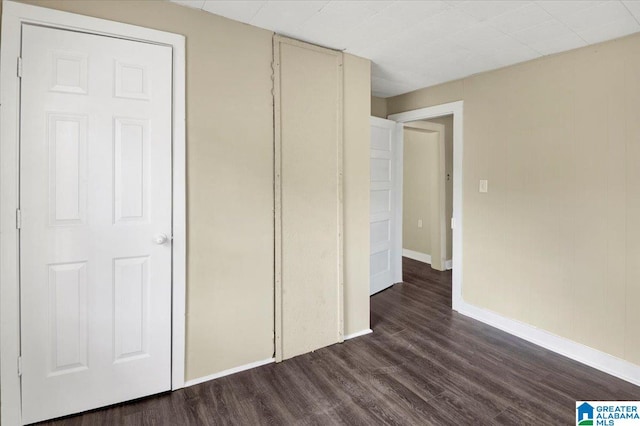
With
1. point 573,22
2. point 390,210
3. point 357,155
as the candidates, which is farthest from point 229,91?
point 390,210

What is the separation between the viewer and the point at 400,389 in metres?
2.19

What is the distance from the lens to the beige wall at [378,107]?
13.8 ft

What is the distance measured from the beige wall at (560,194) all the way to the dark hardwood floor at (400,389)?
41 centimetres

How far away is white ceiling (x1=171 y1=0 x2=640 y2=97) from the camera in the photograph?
2.01 m

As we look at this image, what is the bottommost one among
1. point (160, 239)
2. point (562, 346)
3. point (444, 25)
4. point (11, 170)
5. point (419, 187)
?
point (562, 346)

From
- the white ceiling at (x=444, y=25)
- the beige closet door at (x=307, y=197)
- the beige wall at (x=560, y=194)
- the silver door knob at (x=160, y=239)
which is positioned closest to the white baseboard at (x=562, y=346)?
the beige wall at (x=560, y=194)

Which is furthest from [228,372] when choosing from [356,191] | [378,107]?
[378,107]

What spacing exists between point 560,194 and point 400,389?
79.3 inches

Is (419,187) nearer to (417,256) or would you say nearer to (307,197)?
(417,256)

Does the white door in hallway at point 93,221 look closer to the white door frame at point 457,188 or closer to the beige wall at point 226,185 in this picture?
the beige wall at point 226,185

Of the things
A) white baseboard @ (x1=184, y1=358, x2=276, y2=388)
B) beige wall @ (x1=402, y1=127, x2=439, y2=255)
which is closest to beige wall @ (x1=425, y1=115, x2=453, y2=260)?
beige wall @ (x1=402, y1=127, x2=439, y2=255)

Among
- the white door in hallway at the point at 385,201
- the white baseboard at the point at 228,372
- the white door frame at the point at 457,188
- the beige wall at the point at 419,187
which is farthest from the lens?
the beige wall at the point at 419,187

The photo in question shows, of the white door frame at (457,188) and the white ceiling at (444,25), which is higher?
the white ceiling at (444,25)

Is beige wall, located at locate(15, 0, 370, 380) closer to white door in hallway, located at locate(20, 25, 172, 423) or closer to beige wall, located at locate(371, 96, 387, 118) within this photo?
white door in hallway, located at locate(20, 25, 172, 423)
